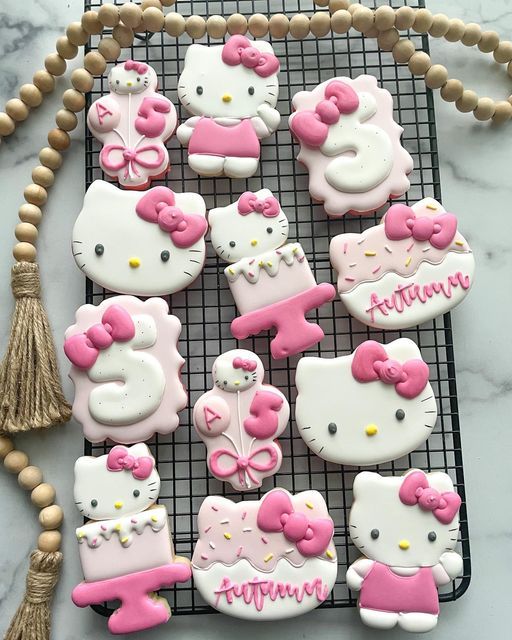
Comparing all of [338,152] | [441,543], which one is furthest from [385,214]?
[441,543]

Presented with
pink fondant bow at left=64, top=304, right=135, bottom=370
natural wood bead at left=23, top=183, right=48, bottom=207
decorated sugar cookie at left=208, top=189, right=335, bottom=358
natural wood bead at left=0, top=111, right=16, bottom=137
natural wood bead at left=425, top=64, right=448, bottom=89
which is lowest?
pink fondant bow at left=64, top=304, right=135, bottom=370

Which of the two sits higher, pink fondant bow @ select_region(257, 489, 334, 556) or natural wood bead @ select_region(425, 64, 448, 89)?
natural wood bead @ select_region(425, 64, 448, 89)

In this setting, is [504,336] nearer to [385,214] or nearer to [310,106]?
[385,214]

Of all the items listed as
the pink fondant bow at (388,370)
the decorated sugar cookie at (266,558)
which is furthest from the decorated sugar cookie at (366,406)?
the decorated sugar cookie at (266,558)

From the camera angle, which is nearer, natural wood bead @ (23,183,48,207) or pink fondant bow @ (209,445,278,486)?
pink fondant bow @ (209,445,278,486)

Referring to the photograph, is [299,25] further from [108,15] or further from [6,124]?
[6,124]

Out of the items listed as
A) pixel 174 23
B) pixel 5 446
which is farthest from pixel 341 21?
pixel 5 446

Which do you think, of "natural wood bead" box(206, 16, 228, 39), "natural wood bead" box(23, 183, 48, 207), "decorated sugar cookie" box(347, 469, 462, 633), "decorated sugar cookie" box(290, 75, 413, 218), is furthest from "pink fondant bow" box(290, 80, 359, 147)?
"decorated sugar cookie" box(347, 469, 462, 633)

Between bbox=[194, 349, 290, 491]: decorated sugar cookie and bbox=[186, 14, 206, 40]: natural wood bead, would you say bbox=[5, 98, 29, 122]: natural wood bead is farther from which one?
bbox=[194, 349, 290, 491]: decorated sugar cookie
